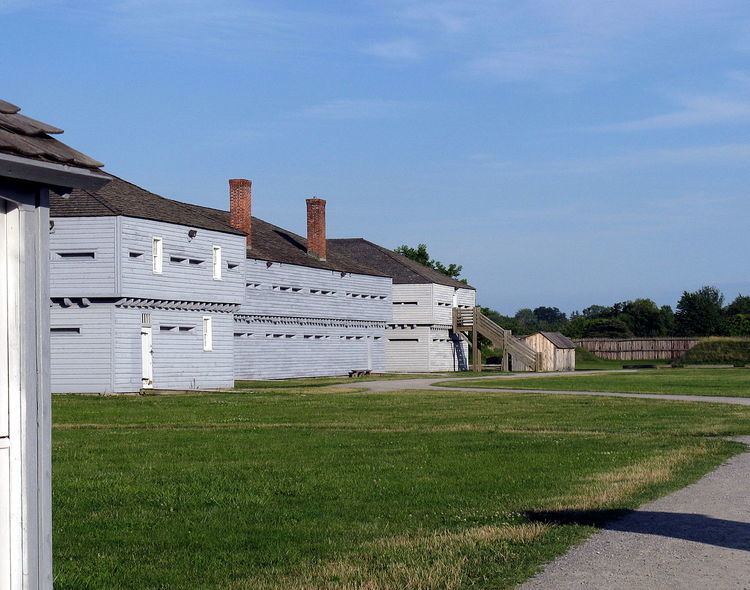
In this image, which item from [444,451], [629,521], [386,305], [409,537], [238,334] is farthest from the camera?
[386,305]

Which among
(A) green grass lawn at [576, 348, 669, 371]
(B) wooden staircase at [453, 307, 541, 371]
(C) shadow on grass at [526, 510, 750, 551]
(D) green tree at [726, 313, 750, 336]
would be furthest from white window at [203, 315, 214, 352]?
(D) green tree at [726, 313, 750, 336]

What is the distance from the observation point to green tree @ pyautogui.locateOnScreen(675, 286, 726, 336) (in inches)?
4237

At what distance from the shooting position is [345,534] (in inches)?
410

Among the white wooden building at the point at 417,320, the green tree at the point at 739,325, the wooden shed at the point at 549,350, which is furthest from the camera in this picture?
the green tree at the point at 739,325

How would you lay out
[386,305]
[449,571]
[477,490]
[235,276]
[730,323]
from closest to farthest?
1. [449,571]
2. [477,490]
3. [235,276]
4. [386,305]
5. [730,323]

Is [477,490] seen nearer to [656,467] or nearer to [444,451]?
[656,467]

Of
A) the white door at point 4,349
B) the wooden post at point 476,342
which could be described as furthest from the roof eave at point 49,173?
the wooden post at point 476,342

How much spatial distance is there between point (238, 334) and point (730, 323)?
65.6 m

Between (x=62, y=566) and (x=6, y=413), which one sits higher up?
(x=6, y=413)

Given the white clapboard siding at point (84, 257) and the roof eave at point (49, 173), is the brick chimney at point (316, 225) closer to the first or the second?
the white clapboard siding at point (84, 257)

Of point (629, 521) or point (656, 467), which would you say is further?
point (656, 467)

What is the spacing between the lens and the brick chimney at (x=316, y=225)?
60438 mm

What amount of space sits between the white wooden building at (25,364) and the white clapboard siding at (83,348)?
33809 mm

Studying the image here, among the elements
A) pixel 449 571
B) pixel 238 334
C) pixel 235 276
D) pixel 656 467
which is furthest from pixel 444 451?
pixel 238 334
